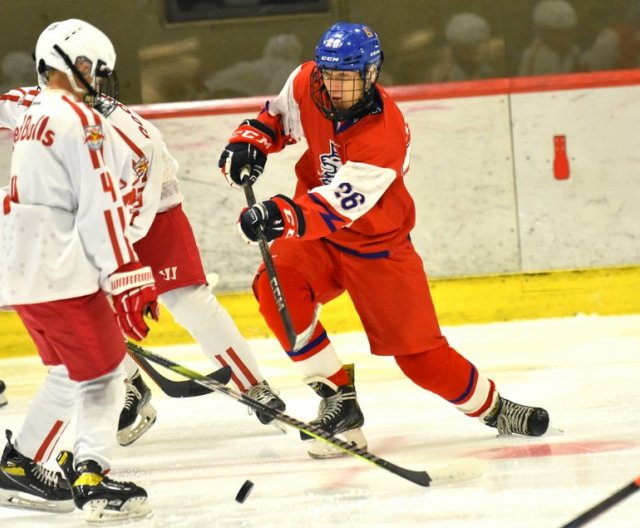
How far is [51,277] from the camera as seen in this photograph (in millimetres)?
2666

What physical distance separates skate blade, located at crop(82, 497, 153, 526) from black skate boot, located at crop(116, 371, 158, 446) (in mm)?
741

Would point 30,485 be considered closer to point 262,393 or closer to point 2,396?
point 262,393

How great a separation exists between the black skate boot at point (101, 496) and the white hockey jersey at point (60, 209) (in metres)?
0.39

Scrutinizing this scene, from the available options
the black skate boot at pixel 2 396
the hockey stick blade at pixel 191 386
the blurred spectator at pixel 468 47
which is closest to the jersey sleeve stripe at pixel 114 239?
the hockey stick blade at pixel 191 386

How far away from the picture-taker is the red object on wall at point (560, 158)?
485 centimetres

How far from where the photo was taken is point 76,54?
2.77 m

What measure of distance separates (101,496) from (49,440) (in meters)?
0.23

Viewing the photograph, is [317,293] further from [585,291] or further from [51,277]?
[585,291]

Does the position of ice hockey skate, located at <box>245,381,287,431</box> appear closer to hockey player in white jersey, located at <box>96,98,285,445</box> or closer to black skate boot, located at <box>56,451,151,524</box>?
hockey player in white jersey, located at <box>96,98,285,445</box>

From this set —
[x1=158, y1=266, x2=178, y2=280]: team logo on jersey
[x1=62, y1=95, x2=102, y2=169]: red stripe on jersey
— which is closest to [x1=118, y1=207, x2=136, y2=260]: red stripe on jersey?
[x1=62, y1=95, x2=102, y2=169]: red stripe on jersey

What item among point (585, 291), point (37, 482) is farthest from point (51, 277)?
point (585, 291)

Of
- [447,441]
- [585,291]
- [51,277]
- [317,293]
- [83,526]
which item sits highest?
[51,277]

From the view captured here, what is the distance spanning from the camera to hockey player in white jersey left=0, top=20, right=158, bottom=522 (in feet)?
8.67

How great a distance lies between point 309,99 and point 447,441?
98 cm
